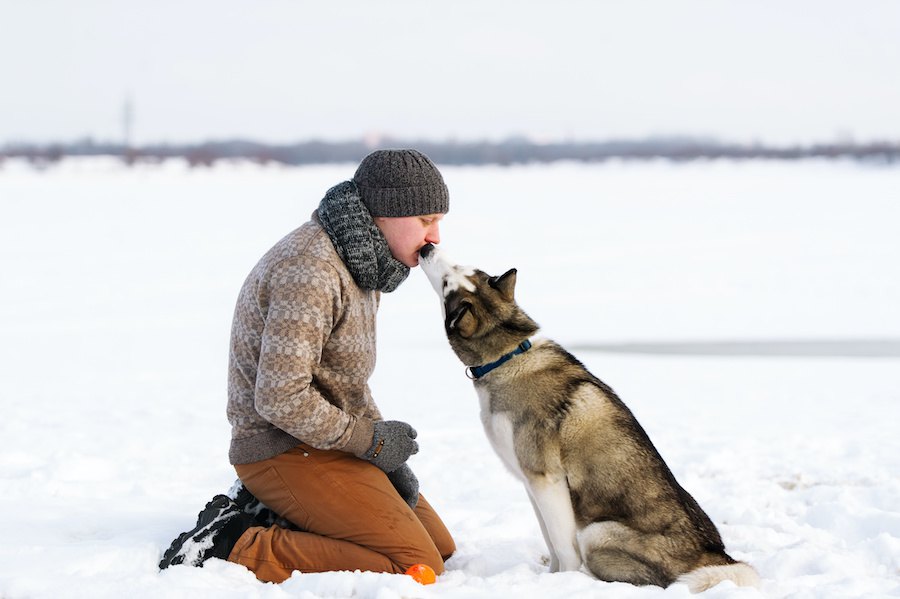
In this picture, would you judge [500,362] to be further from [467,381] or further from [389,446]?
[467,381]

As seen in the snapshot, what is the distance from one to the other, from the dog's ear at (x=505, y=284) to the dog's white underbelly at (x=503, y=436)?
47cm

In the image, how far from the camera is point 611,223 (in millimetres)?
27219

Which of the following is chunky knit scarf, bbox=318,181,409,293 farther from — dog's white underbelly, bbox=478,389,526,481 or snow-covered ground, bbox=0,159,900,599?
snow-covered ground, bbox=0,159,900,599

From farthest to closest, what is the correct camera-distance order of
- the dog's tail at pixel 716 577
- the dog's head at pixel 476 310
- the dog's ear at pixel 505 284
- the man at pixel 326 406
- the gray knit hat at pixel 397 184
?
the dog's ear at pixel 505 284 < the dog's head at pixel 476 310 < the gray knit hat at pixel 397 184 < the man at pixel 326 406 < the dog's tail at pixel 716 577

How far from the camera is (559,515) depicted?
3725 mm

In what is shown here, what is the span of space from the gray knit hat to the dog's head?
0.25 metres

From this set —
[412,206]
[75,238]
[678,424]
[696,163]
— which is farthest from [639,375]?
[696,163]

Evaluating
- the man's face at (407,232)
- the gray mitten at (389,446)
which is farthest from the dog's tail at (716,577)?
the man's face at (407,232)

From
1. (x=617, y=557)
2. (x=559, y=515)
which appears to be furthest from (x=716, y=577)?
(x=559, y=515)

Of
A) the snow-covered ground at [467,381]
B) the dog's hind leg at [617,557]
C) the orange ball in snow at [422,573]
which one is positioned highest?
the dog's hind leg at [617,557]

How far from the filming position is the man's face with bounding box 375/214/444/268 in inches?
157

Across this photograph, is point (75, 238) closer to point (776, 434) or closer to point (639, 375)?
point (639, 375)

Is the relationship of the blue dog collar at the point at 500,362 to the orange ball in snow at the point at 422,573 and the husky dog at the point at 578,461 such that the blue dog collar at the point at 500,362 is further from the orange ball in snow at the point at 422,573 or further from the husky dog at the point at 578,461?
the orange ball in snow at the point at 422,573

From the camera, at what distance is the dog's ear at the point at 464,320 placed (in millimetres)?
4016
